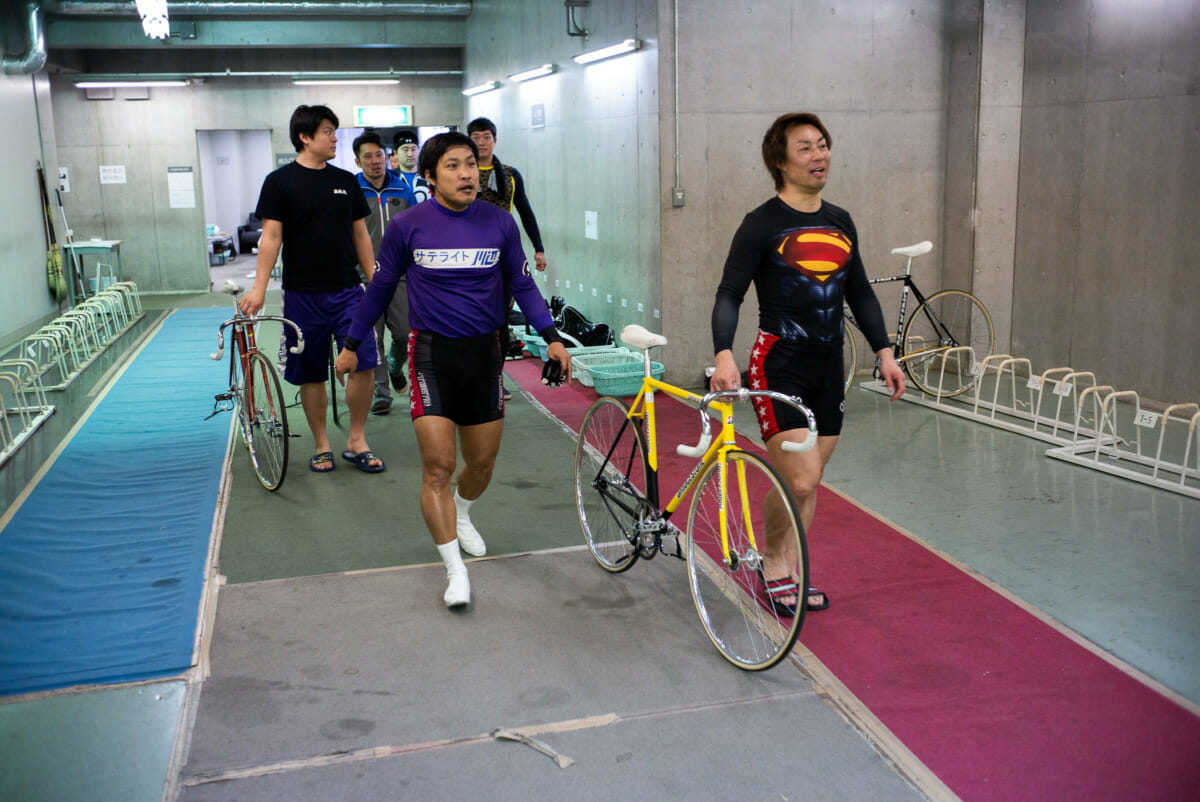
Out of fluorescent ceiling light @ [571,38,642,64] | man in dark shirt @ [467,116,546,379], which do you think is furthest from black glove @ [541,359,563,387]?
fluorescent ceiling light @ [571,38,642,64]

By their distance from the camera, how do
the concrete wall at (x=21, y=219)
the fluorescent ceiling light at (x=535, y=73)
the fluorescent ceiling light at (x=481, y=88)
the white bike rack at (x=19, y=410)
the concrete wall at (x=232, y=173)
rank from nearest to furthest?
the white bike rack at (x=19, y=410)
the concrete wall at (x=21, y=219)
the fluorescent ceiling light at (x=535, y=73)
the fluorescent ceiling light at (x=481, y=88)
the concrete wall at (x=232, y=173)

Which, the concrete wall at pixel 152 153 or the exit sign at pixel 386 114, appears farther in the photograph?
the exit sign at pixel 386 114

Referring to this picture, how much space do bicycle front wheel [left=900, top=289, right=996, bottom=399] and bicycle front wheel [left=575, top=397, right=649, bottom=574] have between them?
3.42m

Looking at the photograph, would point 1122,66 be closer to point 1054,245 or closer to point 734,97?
point 1054,245

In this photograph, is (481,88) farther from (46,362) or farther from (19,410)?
(19,410)

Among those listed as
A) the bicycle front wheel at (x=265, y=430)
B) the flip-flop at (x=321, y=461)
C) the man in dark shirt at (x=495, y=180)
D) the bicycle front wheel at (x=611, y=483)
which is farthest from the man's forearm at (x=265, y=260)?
the bicycle front wheel at (x=611, y=483)

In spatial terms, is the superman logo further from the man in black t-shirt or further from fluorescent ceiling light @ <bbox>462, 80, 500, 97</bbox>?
fluorescent ceiling light @ <bbox>462, 80, 500, 97</bbox>

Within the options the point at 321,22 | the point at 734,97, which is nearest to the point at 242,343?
the point at 734,97

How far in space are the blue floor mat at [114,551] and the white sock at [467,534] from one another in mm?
1022

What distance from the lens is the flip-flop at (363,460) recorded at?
541 cm

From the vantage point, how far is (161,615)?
3.60m

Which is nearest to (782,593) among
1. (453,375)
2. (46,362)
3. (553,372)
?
(553,372)

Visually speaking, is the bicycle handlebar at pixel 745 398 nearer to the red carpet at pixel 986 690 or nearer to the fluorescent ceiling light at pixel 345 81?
the red carpet at pixel 986 690

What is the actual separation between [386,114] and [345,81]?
2.45ft
